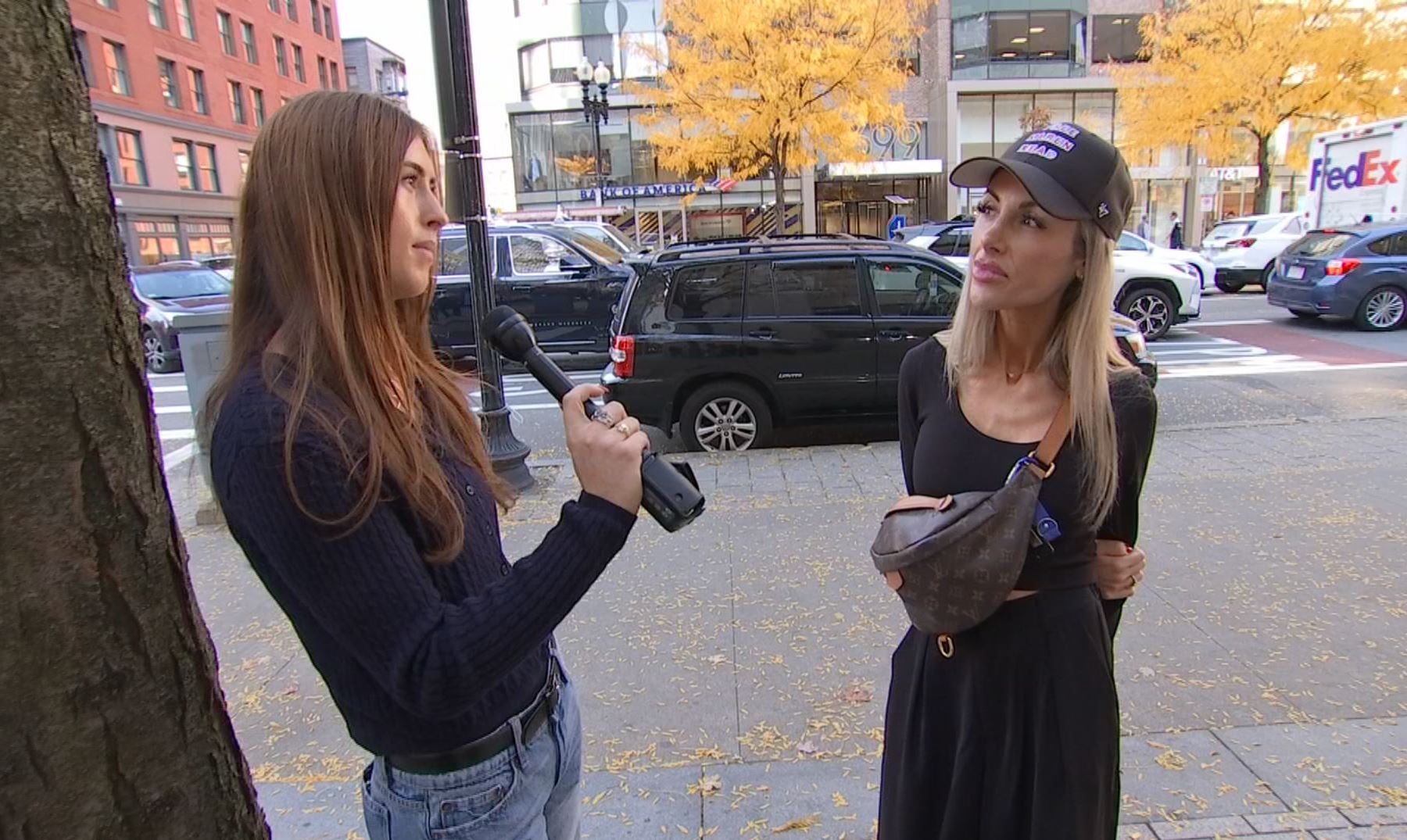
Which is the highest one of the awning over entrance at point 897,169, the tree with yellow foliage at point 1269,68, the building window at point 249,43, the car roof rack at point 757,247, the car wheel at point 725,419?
the building window at point 249,43

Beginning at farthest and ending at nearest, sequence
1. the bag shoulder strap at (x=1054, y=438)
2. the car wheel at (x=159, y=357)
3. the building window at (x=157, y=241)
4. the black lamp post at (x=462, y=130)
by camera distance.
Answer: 1. the building window at (x=157, y=241)
2. the car wheel at (x=159, y=357)
3. the black lamp post at (x=462, y=130)
4. the bag shoulder strap at (x=1054, y=438)

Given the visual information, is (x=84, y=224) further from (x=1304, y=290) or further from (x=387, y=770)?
(x=1304, y=290)

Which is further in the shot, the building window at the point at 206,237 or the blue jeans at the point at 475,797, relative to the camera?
the building window at the point at 206,237

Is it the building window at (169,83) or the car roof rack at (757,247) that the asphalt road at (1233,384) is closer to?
the car roof rack at (757,247)

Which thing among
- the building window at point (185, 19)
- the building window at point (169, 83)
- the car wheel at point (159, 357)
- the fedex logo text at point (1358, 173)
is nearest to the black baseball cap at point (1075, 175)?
the car wheel at point (159, 357)

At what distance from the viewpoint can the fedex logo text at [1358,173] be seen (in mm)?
14891

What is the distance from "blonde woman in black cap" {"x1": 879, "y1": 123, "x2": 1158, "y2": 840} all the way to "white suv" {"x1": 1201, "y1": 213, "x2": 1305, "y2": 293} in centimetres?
1773

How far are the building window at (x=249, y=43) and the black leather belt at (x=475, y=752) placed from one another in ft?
160

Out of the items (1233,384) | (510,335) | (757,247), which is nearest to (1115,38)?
(1233,384)

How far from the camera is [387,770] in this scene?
4.66 ft

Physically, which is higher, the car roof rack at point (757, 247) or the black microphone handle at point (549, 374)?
the car roof rack at point (757, 247)

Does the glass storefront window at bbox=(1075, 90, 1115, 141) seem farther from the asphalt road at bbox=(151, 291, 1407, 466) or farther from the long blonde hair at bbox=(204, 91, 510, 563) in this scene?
the long blonde hair at bbox=(204, 91, 510, 563)

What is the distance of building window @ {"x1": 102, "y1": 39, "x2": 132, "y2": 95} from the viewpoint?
32.9 meters

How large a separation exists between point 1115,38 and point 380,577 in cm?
3729
